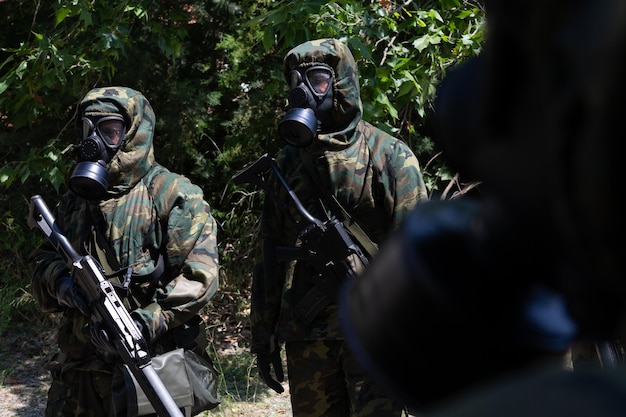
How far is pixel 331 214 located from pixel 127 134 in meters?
0.96

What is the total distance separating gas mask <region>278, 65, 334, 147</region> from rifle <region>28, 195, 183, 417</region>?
3.12 feet

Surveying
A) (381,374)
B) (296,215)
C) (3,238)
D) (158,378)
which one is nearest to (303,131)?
(296,215)

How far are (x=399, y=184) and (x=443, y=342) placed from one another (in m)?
3.34

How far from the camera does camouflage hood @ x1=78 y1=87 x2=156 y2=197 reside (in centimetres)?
410

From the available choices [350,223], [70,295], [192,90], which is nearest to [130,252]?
[70,295]

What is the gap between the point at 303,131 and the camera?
395 centimetres

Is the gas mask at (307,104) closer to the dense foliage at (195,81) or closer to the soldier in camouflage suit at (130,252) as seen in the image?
the soldier in camouflage suit at (130,252)

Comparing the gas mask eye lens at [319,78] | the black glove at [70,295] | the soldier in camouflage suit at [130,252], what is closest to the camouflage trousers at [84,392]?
the soldier in camouflage suit at [130,252]

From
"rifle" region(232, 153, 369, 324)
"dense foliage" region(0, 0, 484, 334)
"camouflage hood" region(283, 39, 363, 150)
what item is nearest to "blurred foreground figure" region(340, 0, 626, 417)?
"rifle" region(232, 153, 369, 324)

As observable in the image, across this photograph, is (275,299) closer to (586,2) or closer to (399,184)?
(399,184)

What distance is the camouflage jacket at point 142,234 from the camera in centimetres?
399

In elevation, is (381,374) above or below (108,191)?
above

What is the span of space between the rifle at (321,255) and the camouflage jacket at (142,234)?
37 cm

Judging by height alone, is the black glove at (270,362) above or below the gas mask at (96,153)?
below
